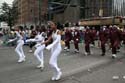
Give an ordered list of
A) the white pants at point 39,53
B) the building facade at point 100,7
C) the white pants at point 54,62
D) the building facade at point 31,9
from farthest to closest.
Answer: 1. the building facade at point 31,9
2. the building facade at point 100,7
3. the white pants at point 39,53
4. the white pants at point 54,62

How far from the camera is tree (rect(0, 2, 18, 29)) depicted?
215 ft

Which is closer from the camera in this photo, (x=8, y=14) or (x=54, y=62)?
(x=54, y=62)

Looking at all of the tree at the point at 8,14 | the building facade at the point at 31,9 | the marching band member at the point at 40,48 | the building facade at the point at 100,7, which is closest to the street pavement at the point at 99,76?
the marching band member at the point at 40,48

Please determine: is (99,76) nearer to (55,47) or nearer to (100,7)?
(55,47)

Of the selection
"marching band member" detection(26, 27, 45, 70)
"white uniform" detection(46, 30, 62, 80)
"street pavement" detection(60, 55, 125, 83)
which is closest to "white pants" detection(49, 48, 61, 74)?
"white uniform" detection(46, 30, 62, 80)

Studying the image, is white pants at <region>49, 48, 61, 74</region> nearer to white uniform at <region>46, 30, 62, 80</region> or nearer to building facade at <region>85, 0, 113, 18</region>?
white uniform at <region>46, 30, 62, 80</region>

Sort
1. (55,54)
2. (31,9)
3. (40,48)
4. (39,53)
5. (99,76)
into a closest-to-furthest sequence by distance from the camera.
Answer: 1. (55,54)
2. (99,76)
3. (40,48)
4. (39,53)
5. (31,9)

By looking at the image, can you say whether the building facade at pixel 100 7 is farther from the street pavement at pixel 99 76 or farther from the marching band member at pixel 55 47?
the marching band member at pixel 55 47

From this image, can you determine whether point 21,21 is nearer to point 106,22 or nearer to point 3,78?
point 106,22

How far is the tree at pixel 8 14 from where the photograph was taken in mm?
65500

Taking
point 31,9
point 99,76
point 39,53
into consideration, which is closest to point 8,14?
point 39,53

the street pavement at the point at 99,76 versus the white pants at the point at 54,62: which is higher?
the white pants at the point at 54,62

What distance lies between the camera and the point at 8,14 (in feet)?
225

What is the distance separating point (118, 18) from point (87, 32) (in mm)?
25122
